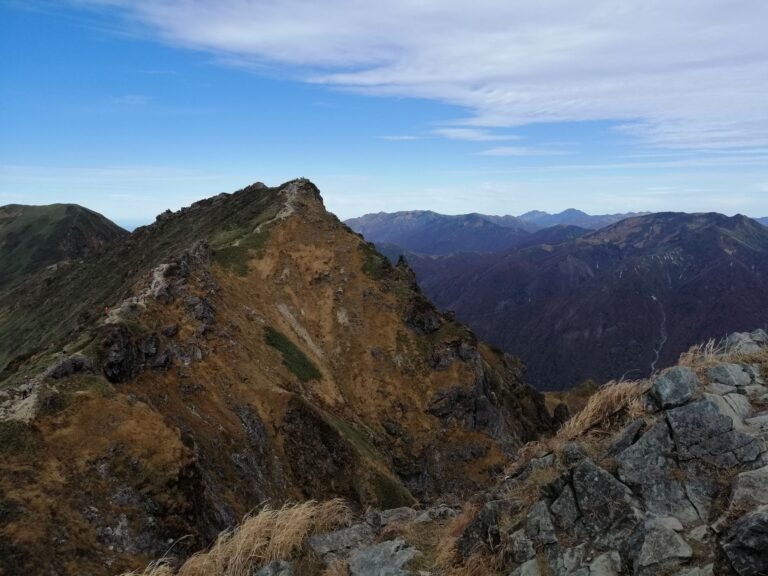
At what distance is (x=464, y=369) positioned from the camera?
209 feet

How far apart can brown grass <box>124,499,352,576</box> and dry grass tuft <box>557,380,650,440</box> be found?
6.29 meters

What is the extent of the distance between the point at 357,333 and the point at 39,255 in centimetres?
16177

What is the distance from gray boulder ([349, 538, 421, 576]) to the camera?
10.6 m

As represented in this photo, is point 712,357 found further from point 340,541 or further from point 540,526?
point 340,541

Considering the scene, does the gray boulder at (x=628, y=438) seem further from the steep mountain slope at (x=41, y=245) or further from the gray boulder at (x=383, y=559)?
the steep mountain slope at (x=41, y=245)

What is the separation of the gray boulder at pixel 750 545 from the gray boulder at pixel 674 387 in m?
2.78

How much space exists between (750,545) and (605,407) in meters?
4.74

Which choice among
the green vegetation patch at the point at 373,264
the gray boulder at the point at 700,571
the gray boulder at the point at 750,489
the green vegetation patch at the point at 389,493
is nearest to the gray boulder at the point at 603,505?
the gray boulder at the point at 700,571

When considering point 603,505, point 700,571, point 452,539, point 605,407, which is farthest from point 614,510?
point 452,539

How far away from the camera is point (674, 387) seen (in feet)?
33.5

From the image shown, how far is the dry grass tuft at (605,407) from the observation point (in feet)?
37.5

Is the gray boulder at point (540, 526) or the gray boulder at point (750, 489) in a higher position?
the gray boulder at point (750, 489)

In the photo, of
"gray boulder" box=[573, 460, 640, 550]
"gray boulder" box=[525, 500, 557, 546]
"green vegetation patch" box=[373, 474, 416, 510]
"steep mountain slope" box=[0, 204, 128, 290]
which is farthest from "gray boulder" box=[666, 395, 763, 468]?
"steep mountain slope" box=[0, 204, 128, 290]

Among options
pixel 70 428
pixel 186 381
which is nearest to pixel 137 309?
pixel 186 381
